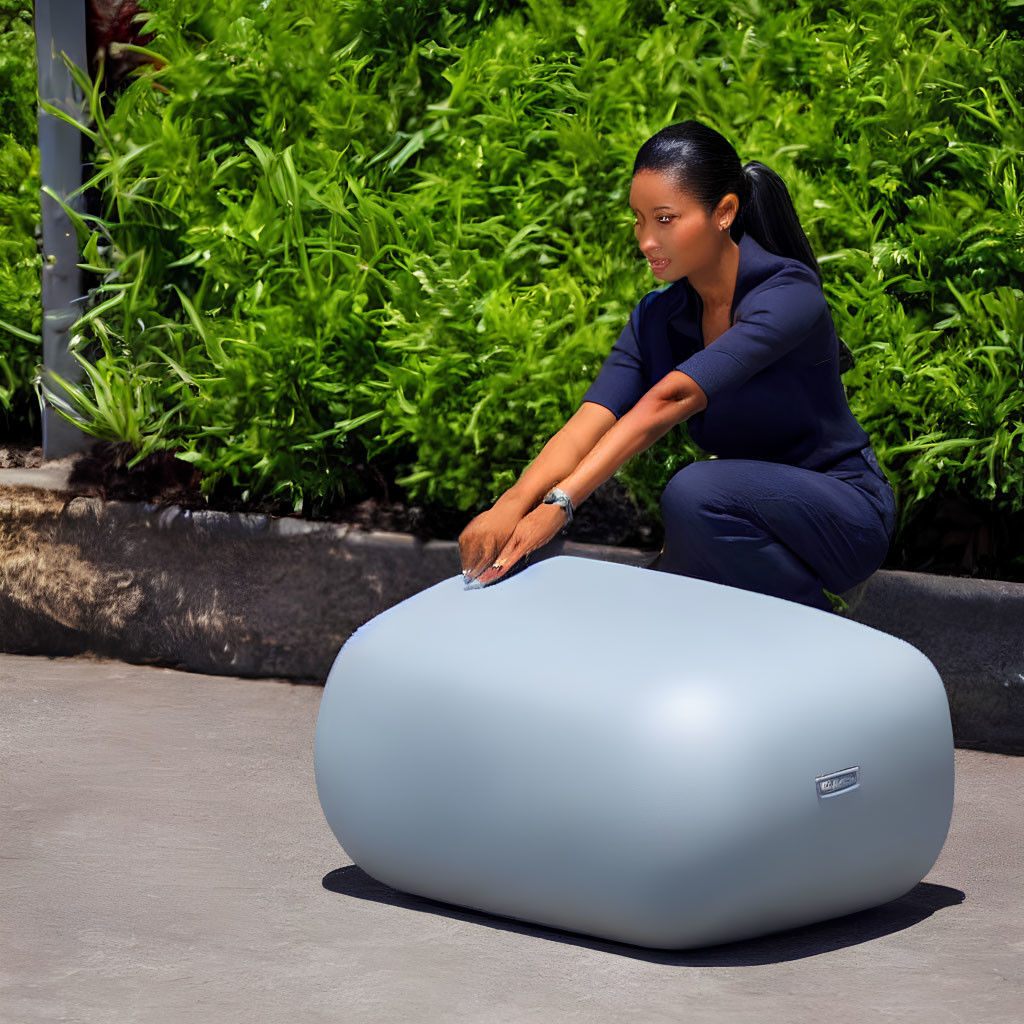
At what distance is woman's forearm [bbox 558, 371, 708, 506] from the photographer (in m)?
3.28

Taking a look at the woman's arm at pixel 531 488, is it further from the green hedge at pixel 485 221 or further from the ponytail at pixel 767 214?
the green hedge at pixel 485 221

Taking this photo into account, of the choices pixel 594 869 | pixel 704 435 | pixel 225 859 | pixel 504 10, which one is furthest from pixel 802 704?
pixel 504 10

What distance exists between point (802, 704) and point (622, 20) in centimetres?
308

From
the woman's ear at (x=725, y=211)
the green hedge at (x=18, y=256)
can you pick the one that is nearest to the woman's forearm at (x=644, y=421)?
the woman's ear at (x=725, y=211)

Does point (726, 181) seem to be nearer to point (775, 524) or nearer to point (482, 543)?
point (775, 524)

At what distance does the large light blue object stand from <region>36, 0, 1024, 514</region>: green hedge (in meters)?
1.58

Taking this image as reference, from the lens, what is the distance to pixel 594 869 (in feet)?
9.00

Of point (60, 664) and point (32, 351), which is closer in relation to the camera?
point (60, 664)

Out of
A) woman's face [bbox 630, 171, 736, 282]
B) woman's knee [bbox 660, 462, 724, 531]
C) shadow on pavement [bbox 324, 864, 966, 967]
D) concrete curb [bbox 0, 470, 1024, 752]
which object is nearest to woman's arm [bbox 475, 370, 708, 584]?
woman's knee [bbox 660, 462, 724, 531]

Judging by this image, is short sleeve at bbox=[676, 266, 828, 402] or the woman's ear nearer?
short sleeve at bbox=[676, 266, 828, 402]

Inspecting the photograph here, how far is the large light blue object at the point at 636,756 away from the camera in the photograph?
2691 mm

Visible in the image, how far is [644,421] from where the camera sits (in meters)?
3.29

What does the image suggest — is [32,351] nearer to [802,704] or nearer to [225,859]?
[225,859]

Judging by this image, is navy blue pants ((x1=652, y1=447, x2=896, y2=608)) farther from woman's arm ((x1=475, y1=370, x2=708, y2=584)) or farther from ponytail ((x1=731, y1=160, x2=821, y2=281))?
ponytail ((x1=731, y1=160, x2=821, y2=281))
